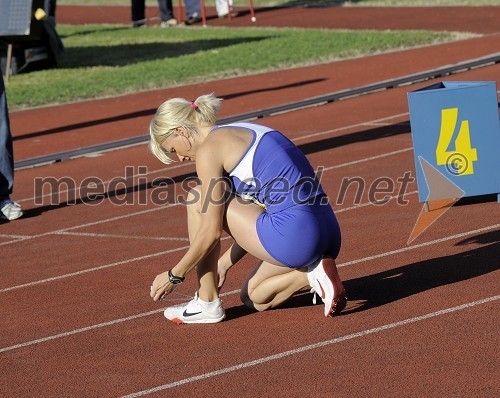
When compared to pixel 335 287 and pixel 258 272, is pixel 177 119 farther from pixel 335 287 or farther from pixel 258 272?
pixel 335 287

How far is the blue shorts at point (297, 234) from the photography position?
18.2ft

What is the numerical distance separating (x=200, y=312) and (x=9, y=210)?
4039 mm

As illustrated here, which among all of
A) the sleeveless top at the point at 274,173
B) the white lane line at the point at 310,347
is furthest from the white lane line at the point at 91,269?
the white lane line at the point at 310,347

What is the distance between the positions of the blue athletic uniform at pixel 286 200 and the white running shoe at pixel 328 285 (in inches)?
2.0

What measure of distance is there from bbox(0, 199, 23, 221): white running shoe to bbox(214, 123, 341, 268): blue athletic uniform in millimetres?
4207

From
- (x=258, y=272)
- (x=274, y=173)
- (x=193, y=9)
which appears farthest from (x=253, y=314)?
(x=193, y=9)

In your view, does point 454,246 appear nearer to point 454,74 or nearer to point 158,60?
point 454,74

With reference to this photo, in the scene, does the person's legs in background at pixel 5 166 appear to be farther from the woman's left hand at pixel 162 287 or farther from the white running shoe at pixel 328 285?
the white running shoe at pixel 328 285

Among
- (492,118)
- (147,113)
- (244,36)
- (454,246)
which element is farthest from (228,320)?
(244,36)

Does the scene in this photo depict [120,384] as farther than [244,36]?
No

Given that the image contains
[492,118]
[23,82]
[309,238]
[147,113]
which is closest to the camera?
[309,238]

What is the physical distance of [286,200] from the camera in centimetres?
562

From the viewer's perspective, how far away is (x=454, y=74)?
15359 millimetres

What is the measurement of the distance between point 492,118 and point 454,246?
4.32 feet
